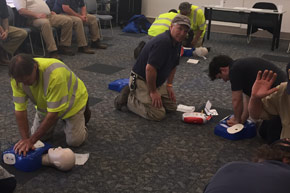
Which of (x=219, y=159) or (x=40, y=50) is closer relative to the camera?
(x=219, y=159)

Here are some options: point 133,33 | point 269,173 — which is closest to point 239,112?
point 269,173

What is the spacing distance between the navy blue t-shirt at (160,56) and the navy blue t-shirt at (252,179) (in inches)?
79.6

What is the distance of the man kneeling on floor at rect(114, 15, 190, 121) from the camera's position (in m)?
3.23

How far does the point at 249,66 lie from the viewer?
2.83 metres

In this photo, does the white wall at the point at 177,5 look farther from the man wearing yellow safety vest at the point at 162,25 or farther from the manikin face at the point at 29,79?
the manikin face at the point at 29,79

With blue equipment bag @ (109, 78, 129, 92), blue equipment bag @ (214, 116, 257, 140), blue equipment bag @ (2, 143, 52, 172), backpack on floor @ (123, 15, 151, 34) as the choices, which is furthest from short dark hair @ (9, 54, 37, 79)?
backpack on floor @ (123, 15, 151, 34)

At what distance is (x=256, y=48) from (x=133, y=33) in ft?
8.17

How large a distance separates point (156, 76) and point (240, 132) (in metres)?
0.88

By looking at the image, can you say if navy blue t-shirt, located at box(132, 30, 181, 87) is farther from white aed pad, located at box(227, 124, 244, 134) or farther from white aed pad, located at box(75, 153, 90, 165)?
white aed pad, located at box(75, 153, 90, 165)

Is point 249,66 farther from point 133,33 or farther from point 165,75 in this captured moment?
point 133,33

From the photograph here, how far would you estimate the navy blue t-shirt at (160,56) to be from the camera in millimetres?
3227

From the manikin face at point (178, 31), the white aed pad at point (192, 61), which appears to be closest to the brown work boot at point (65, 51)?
the white aed pad at point (192, 61)

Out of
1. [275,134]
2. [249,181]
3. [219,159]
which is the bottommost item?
[219,159]

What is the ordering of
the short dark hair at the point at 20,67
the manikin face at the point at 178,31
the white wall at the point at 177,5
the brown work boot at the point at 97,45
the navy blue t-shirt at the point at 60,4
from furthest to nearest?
the white wall at the point at 177,5 → the brown work boot at the point at 97,45 → the navy blue t-shirt at the point at 60,4 → the manikin face at the point at 178,31 → the short dark hair at the point at 20,67
